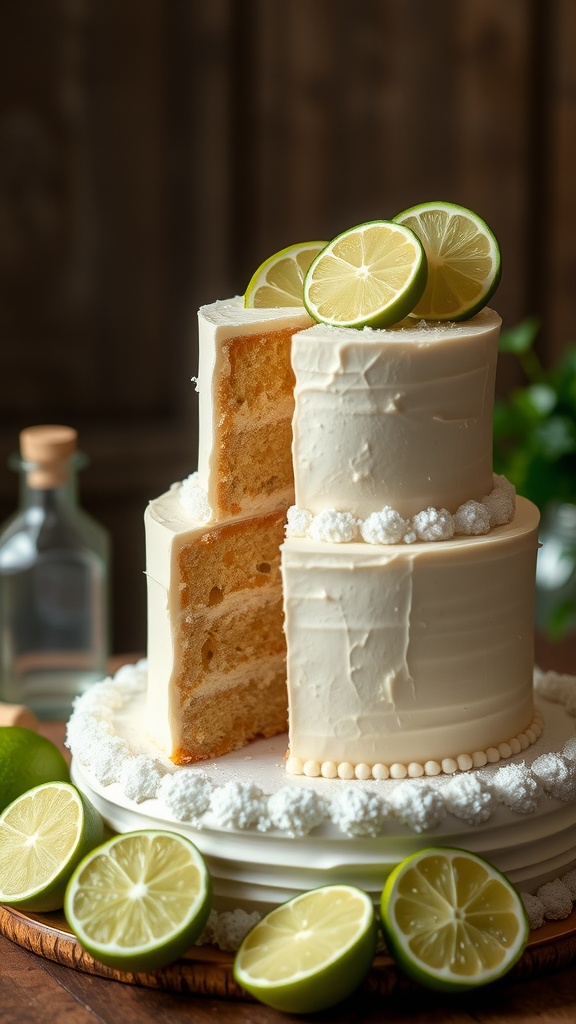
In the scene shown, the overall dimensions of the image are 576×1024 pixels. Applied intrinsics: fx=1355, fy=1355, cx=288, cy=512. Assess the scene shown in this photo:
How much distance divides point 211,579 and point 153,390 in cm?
242

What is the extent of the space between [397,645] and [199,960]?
0.56 metres

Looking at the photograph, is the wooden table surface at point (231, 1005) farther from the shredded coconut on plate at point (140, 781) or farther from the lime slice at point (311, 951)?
the shredded coconut on plate at point (140, 781)

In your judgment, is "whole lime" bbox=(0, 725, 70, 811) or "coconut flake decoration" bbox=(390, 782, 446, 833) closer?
"coconut flake decoration" bbox=(390, 782, 446, 833)

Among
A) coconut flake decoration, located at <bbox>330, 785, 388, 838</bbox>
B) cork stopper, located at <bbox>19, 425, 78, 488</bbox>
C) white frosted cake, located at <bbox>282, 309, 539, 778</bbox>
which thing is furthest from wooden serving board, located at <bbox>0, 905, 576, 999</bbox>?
cork stopper, located at <bbox>19, 425, 78, 488</bbox>

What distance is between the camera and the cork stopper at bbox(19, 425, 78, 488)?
9.75ft

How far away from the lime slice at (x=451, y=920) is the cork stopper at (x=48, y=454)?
54.3 inches

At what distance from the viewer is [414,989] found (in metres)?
1.96

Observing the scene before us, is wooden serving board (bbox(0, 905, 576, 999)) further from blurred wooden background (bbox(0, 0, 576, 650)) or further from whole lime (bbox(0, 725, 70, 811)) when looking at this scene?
blurred wooden background (bbox(0, 0, 576, 650))

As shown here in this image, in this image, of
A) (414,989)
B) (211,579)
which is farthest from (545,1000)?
Answer: (211,579)

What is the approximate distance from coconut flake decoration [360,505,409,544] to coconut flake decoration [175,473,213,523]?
11.9 inches

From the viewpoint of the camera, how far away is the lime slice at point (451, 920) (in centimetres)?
188

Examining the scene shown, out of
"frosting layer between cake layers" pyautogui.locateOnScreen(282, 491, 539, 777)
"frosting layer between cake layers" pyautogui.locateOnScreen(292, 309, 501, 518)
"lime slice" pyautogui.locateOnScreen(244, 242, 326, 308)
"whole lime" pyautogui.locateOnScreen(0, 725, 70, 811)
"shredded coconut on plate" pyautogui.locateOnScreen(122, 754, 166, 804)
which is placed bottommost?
"whole lime" pyautogui.locateOnScreen(0, 725, 70, 811)

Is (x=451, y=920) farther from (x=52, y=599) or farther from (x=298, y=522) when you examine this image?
(x=52, y=599)

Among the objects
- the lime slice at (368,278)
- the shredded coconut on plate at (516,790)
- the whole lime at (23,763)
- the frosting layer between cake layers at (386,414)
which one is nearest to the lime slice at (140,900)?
the whole lime at (23,763)
